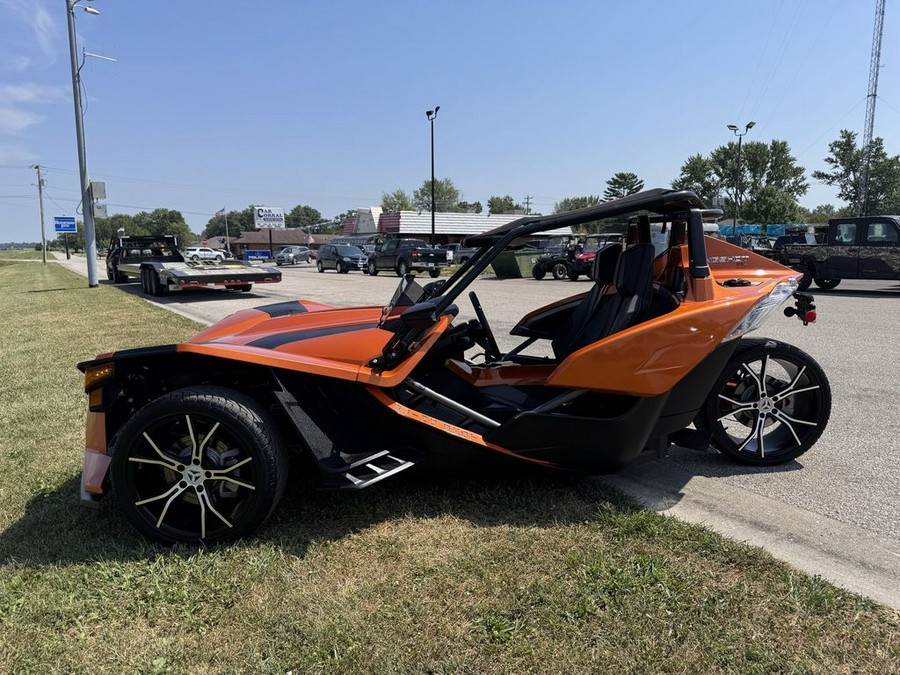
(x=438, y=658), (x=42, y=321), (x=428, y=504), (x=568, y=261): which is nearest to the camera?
(x=438, y=658)

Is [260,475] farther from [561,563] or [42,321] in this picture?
[42,321]

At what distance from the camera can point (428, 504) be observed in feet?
9.66

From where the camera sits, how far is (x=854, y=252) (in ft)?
46.2

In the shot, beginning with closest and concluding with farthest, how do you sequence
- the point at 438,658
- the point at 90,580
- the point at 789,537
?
the point at 438,658, the point at 90,580, the point at 789,537

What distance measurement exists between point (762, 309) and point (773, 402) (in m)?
0.78

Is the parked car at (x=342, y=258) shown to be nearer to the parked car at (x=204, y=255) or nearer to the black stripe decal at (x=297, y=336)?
the parked car at (x=204, y=255)

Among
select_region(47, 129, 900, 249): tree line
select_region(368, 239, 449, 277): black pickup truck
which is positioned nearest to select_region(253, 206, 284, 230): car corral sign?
select_region(47, 129, 900, 249): tree line

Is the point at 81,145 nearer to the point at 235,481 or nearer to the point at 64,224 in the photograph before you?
the point at 235,481

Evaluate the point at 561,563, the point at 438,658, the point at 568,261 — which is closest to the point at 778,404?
the point at 561,563

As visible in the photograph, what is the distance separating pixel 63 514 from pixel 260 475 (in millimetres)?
1272

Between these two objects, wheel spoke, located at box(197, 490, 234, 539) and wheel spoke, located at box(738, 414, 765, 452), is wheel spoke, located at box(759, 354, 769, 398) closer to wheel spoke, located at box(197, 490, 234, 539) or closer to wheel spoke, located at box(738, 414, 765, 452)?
wheel spoke, located at box(738, 414, 765, 452)

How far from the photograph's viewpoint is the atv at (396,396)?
8.39 ft

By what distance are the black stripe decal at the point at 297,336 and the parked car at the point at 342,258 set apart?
89.5 ft

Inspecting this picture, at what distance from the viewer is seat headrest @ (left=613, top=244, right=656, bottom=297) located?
298cm
